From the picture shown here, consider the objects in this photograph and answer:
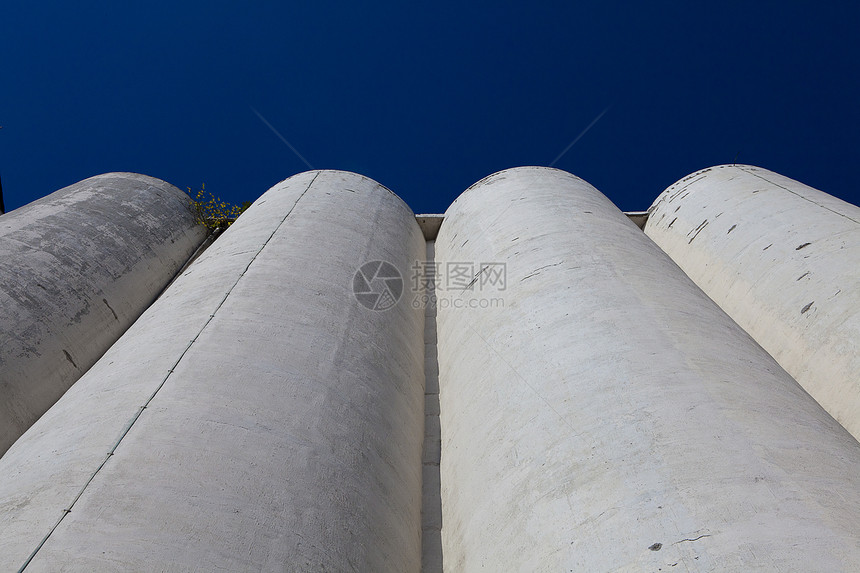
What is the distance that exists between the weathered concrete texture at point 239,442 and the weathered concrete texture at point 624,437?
1.55 ft

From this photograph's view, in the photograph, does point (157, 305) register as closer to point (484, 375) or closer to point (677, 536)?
point (484, 375)

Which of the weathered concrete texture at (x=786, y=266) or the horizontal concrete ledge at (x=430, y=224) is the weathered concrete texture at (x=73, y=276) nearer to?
the horizontal concrete ledge at (x=430, y=224)

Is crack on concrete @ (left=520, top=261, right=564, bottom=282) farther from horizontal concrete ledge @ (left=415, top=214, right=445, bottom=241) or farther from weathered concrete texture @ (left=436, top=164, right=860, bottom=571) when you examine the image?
horizontal concrete ledge @ (left=415, top=214, right=445, bottom=241)

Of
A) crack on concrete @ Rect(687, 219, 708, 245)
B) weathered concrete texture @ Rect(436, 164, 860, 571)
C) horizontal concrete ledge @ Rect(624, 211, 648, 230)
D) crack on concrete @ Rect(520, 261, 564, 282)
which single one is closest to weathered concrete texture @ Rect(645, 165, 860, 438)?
crack on concrete @ Rect(687, 219, 708, 245)

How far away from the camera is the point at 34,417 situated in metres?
3.51

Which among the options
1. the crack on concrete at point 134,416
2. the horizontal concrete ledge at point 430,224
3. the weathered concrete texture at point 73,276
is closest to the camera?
the crack on concrete at point 134,416

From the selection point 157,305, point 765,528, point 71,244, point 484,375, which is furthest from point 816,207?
point 71,244

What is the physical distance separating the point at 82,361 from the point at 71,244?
1.16m

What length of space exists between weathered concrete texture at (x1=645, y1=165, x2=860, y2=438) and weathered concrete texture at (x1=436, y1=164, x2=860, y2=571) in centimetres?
56

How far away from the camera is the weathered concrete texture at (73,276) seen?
3.55 metres

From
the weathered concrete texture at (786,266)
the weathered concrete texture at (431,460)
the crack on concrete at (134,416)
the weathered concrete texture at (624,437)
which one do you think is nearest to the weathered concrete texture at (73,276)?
the crack on concrete at (134,416)

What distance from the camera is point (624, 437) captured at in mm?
2389

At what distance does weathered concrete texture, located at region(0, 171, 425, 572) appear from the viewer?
6.47ft

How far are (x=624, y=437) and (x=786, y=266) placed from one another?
259 cm
